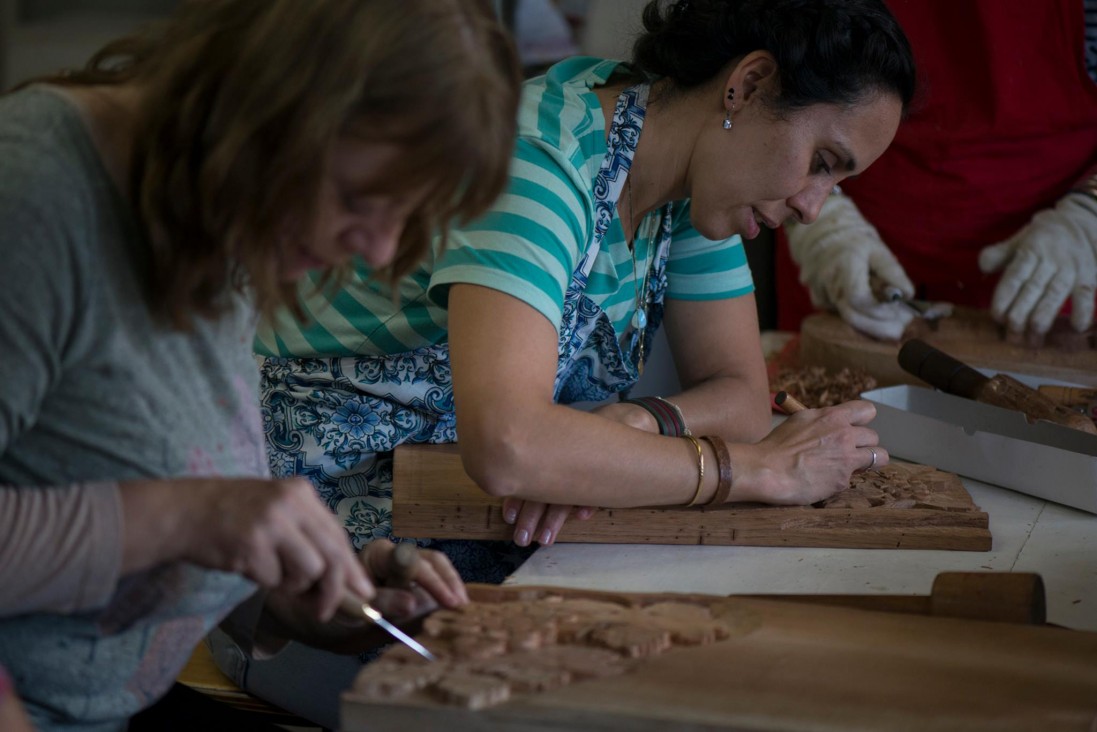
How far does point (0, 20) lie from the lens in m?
5.32

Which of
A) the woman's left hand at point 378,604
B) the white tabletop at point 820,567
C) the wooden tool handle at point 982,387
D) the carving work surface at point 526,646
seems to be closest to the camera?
the carving work surface at point 526,646

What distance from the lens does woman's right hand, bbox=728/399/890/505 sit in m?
1.59

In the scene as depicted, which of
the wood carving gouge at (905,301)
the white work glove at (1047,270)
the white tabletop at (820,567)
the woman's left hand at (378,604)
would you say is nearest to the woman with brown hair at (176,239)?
the woman's left hand at (378,604)

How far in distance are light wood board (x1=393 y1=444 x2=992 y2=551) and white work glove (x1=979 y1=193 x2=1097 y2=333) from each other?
3.30 feet

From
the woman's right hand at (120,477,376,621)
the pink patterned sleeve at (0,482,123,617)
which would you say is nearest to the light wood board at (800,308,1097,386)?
the woman's right hand at (120,477,376,621)

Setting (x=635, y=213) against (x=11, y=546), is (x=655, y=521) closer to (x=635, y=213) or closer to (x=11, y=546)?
(x=635, y=213)

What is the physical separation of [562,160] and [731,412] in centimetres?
57

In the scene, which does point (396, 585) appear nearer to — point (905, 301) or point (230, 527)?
point (230, 527)

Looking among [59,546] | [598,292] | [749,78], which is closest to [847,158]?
Result: [749,78]

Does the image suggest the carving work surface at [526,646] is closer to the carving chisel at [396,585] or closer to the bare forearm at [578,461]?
the carving chisel at [396,585]

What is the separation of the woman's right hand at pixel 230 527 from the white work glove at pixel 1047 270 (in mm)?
1909

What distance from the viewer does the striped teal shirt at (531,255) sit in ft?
4.94

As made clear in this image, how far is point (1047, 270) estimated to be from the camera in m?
2.46

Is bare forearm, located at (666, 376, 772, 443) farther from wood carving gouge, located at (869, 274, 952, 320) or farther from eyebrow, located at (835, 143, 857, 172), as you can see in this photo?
wood carving gouge, located at (869, 274, 952, 320)
